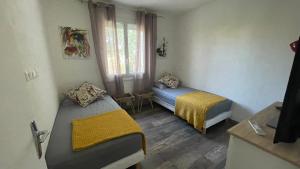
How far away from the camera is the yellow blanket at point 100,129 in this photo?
1438 mm

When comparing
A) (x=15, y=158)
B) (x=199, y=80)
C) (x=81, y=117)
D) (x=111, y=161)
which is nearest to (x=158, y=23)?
(x=199, y=80)

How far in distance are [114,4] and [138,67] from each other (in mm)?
1472

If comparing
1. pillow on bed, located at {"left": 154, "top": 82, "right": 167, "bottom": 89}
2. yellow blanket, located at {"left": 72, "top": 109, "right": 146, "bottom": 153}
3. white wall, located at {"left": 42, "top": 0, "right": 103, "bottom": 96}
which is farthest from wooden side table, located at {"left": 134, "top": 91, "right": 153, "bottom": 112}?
yellow blanket, located at {"left": 72, "top": 109, "right": 146, "bottom": 153}

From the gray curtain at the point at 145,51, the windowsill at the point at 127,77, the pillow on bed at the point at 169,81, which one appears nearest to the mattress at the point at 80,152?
the windowsill at the point at 127,77

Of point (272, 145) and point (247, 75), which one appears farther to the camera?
point (247, 75)

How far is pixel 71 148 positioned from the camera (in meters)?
1.35

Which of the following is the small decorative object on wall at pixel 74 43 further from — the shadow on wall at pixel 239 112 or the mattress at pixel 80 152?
the shadow on wall at pixel 239 112

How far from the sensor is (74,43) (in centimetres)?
265

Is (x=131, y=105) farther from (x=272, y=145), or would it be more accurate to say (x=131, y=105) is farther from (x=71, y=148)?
(x=272, y=145)

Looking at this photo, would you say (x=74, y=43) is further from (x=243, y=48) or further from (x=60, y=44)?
(x=243, y=48)

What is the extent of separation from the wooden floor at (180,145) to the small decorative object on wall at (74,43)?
6.15 feet

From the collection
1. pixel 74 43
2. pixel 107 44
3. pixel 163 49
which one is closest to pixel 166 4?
pixel 163 49

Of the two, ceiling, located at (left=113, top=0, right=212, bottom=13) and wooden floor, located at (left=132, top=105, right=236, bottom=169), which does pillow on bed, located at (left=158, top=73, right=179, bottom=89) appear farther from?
ceiling, located at (left=113, top=0, right=212, bottom=13)

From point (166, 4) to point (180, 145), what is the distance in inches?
114
